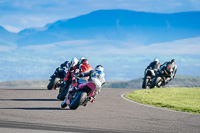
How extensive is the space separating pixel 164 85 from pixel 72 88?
50.0 ft

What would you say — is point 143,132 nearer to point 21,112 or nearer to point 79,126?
point 79,126

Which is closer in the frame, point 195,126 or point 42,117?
point 195,126

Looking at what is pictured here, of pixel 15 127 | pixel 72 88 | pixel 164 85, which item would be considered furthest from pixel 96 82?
pixel 164 85

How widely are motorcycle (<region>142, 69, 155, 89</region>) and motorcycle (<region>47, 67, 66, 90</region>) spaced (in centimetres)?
680

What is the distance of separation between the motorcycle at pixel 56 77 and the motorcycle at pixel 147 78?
268 inches

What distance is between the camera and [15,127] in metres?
8.73

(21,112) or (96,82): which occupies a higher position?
(96,82)

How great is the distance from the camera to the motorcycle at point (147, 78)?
26.8 m

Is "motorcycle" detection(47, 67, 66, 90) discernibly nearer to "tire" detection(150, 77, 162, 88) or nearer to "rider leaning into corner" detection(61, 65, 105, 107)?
"tire" detection(150, 77, 162, 88)

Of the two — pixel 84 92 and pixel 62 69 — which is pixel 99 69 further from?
pixel 62 69

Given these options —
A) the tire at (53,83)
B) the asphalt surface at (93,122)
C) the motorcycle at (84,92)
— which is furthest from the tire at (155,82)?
the asphalt surface at (93,122)

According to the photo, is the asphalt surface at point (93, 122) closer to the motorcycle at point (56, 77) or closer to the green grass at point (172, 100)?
the green grass at point (172, 100)

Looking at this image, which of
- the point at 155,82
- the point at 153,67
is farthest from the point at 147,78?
the point at 155,82

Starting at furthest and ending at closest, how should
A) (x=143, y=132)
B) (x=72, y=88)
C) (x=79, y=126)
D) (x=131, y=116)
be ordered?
(x=72, y=88) → (x=131, y=116) → (x=79, y=126) → (x=143, y=132)
